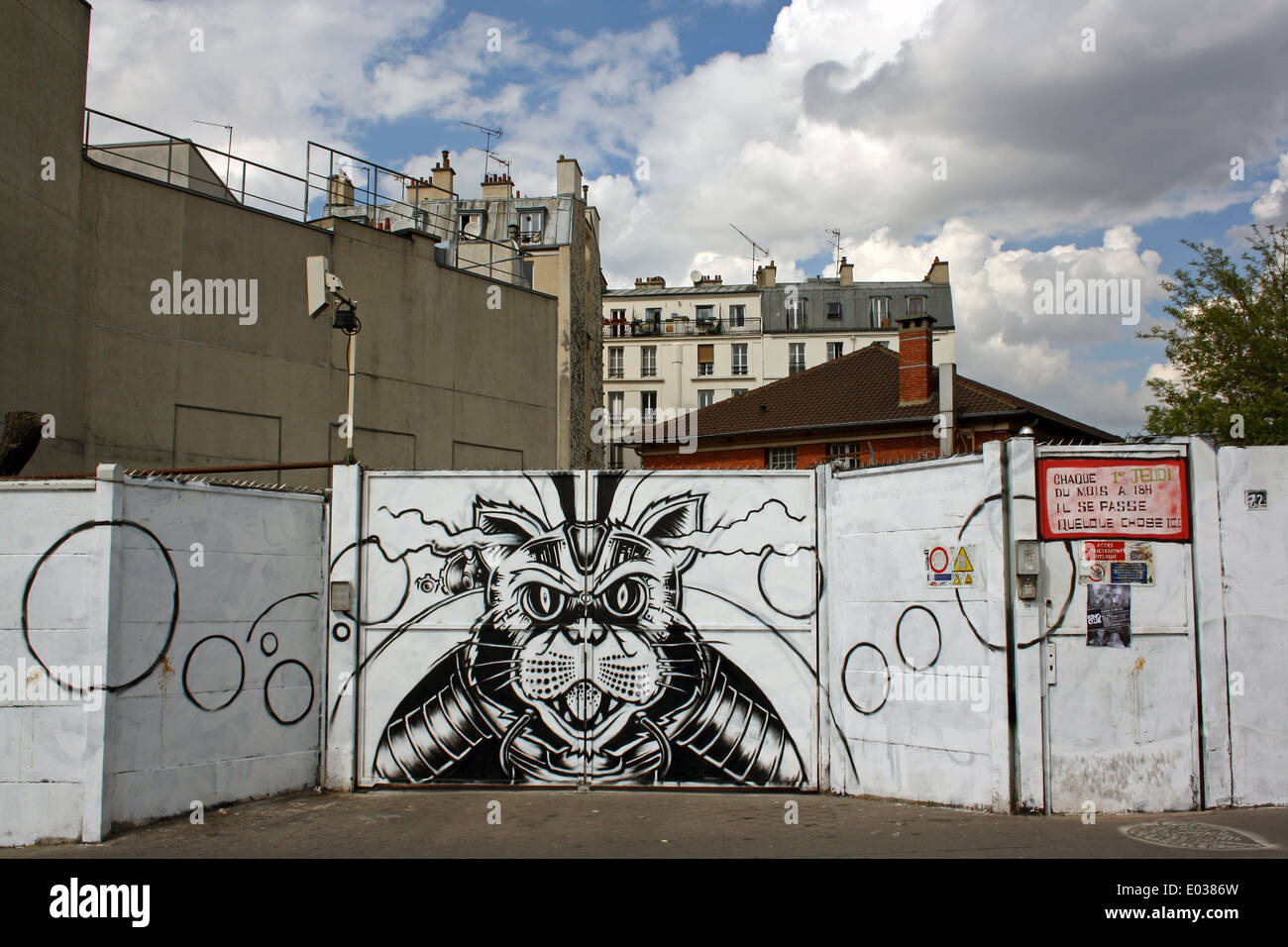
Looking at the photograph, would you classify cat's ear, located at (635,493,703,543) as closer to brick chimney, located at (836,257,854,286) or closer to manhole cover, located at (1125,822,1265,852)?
manhole cover, located at (1125,822,1265,852)

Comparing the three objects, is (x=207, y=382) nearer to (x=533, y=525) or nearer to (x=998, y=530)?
(x=533, y=525)

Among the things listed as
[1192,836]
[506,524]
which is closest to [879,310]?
[506,524]

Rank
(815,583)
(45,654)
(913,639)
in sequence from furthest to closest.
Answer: (815,583), (913,639), (45,654)

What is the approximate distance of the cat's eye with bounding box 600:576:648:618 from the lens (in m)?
9.11

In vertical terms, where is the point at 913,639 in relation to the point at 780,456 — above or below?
below

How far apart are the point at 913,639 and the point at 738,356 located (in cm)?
5402

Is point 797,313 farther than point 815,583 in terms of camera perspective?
Yes

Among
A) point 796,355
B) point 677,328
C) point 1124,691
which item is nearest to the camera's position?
point 1124,691

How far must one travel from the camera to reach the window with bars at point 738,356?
61656mm

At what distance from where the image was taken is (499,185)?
140 feet

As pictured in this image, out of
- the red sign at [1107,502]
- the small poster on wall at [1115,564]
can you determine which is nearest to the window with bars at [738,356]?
the red sign at [1107,502]

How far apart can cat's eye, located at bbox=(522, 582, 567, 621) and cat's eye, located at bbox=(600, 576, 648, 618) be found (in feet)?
1.38

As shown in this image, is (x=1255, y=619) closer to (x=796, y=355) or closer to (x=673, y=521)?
(x=673, y=521)

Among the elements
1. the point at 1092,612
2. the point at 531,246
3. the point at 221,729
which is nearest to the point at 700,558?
the point at 1092,612
